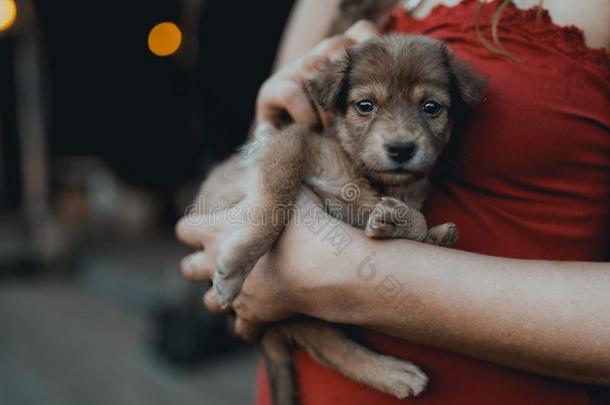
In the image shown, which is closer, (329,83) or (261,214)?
(261,214)

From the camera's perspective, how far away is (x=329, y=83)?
6.62ft

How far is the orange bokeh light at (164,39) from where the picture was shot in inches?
335

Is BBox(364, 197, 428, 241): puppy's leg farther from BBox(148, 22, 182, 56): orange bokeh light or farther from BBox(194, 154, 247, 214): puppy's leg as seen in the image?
BBox(148, 22, 182, 56): orange bokeh light

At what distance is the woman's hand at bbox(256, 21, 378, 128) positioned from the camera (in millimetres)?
2094

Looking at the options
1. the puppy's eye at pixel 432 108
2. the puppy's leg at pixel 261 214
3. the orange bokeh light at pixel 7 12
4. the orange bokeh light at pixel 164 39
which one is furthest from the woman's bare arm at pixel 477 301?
the orange bokeh light at pixel 164 39

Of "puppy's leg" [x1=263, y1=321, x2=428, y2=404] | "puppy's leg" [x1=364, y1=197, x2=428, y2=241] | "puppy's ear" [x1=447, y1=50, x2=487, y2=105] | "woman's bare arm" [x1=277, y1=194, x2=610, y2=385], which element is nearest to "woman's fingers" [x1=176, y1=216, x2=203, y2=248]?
"puppy's leg" [x1=263, y1=321, x2=428, y2=404]

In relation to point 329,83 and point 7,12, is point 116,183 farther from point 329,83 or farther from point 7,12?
point 329,83

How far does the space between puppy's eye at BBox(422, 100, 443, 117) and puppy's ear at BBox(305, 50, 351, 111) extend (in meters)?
0.31

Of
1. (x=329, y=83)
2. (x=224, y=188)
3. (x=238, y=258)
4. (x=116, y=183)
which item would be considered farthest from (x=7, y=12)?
(x=238, y=258)

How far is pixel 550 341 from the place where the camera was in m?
1.42

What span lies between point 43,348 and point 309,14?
518 centimetres

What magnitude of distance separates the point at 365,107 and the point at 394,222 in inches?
21.5

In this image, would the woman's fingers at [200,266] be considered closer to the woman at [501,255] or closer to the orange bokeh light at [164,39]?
the woman at [501,255]

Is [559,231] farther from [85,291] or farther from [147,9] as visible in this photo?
[147,9]
